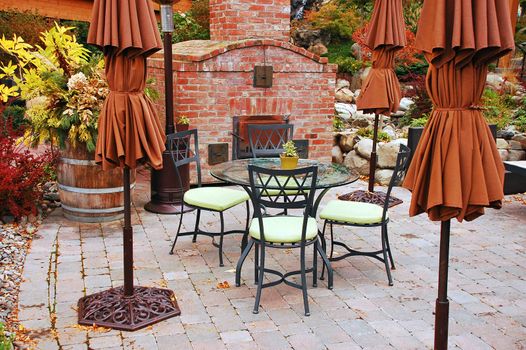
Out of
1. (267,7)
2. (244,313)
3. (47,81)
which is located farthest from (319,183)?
(267,7)

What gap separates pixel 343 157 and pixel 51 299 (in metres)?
5.55

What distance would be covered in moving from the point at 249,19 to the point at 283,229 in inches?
181

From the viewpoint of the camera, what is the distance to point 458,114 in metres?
3.07

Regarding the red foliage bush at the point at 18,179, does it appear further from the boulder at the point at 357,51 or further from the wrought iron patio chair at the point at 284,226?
the boulder at the point at 357,51

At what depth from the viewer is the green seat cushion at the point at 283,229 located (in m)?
4.29

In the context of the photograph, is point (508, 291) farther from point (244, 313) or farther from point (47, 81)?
point (47, 81)

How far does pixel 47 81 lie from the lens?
6.00 meters

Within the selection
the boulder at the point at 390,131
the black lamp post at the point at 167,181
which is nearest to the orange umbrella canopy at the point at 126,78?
the black lamp post at the point at 167,181

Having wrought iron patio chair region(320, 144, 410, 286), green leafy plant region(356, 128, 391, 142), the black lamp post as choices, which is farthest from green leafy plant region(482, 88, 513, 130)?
the black lamp post

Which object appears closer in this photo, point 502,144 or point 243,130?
point 243,130

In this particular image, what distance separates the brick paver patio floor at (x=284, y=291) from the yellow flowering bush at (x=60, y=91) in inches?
37.8

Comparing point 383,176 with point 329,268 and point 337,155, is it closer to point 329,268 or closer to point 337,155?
point 337,155

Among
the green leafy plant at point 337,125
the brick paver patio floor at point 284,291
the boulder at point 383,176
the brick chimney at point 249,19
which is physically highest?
the brick chimney at point 249,19

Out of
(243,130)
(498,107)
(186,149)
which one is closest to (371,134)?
(243,130)
